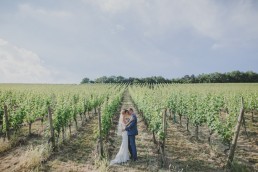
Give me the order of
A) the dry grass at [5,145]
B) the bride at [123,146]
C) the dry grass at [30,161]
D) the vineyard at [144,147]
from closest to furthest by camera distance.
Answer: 1. the dry grass at [30,161]
2. the vineyard at [144,147]
3. the bride at [123,146]
4. the dry grass at [5,145]

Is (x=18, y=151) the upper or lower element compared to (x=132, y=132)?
lower

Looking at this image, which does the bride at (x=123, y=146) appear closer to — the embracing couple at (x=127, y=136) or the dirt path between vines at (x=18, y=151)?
the embracing couple at (x=127, y=136)

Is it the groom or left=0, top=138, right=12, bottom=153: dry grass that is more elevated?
the groom

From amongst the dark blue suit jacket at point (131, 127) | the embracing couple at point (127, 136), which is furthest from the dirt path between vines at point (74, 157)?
the dark blue suit jacket at point (131, 127)

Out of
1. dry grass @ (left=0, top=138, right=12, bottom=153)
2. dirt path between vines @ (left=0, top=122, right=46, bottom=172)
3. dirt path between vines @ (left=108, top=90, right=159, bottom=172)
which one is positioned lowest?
dirt path between vines @ (left=108, top=90, right=159, bottom=172)

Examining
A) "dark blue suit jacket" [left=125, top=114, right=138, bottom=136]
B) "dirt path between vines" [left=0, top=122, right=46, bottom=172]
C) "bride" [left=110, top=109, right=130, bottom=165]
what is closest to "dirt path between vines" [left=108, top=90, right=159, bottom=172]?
"bride" [left=110, top=109, right=130, bottom=165]

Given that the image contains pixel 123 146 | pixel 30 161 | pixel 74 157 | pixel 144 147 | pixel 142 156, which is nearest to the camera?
pixel 30 161

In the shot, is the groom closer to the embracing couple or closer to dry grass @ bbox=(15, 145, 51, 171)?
the embracing couple

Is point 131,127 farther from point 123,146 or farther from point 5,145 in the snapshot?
point 5,145

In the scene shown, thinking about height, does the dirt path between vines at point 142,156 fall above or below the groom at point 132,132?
below

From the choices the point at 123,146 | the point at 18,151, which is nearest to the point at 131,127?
the point at 123,146

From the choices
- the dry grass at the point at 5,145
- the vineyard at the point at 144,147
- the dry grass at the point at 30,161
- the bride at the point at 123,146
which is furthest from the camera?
the dry grass at the point at 5,145

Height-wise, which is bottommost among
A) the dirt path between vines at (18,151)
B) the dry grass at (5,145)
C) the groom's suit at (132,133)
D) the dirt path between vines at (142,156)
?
the dirt path between vines at (142,156)

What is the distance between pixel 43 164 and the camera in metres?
8.48
